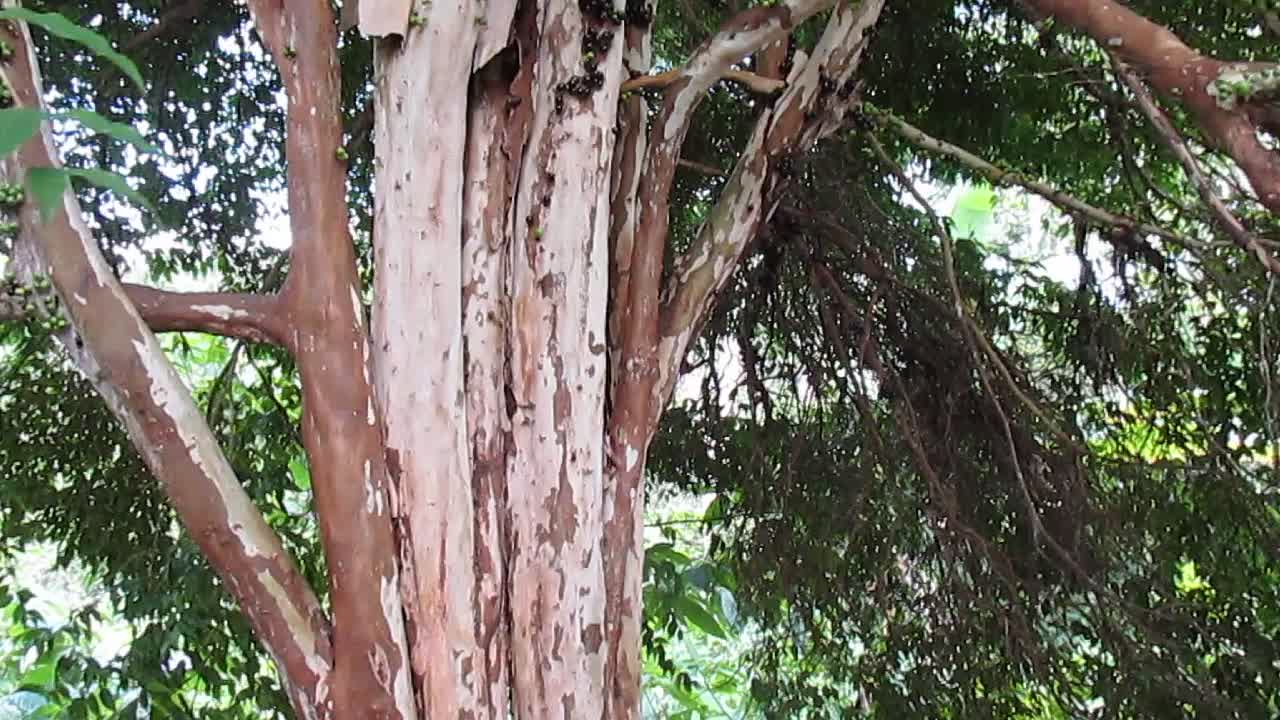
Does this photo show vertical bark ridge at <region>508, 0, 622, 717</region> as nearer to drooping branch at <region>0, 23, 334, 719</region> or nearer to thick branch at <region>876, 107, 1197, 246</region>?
drooping branch at <region>0, 23, 334, 719</region>

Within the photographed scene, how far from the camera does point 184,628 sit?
8.32 ft

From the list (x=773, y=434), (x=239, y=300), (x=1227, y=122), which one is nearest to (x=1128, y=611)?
(x=773, y=434)

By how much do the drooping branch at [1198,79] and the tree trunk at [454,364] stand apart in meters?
0.76

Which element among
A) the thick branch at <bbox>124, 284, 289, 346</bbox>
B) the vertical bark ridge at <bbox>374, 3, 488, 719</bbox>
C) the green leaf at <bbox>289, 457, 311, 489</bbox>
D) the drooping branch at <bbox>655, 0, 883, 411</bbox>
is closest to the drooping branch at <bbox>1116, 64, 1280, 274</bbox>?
the drooping branch at <bbox>655, 0, 883, 411</bbox>

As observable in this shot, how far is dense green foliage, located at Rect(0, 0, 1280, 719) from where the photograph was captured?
8.89 feet

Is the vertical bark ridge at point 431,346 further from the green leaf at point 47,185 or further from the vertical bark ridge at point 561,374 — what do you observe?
the green leaf at point 47,185

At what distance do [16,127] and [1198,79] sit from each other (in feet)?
5.04

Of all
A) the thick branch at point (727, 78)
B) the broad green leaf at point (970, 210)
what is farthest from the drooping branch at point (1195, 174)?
the broad green leaf at point (970, 210)

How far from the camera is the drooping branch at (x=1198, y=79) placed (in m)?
1.52

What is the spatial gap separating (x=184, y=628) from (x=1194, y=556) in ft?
8.46

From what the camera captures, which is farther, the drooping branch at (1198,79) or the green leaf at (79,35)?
the drooping branch at (1198,79)

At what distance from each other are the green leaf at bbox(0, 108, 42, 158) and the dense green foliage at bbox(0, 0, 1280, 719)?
85.6 inches

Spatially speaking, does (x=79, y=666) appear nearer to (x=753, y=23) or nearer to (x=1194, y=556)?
(x=753, y=23)

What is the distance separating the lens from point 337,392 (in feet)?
5.16
